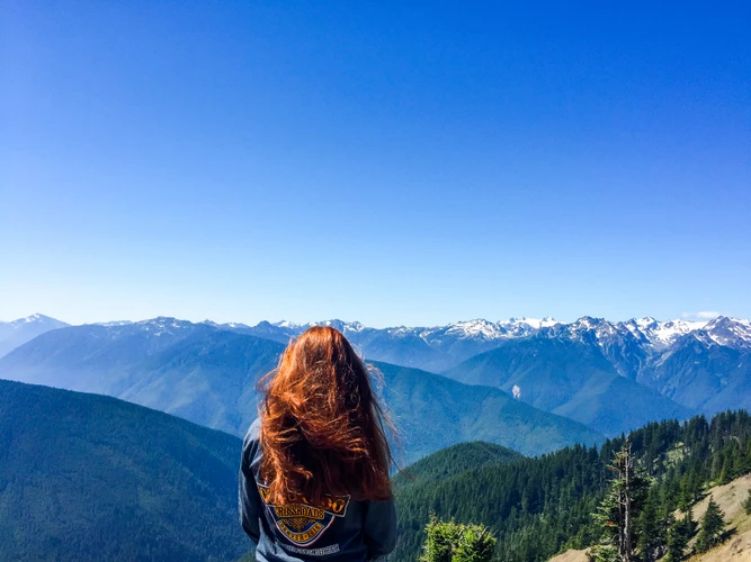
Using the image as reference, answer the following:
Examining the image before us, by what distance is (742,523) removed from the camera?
61406mm

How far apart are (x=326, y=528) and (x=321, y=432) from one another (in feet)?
3.27

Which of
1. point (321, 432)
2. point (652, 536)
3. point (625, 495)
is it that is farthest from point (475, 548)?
point (321, 432)

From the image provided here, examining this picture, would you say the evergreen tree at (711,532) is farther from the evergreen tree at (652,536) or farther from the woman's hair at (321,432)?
the woman's hair at (321,432)

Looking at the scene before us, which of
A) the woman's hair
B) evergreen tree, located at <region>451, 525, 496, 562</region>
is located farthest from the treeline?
the woman's hair

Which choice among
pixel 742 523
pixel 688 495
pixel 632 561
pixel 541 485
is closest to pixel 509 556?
pixel 688 495

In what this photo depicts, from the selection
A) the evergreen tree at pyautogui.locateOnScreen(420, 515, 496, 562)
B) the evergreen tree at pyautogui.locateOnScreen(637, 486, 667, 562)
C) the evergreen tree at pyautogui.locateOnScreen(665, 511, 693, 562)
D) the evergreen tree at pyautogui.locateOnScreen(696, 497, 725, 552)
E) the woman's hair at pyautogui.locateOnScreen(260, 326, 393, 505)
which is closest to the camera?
the woman's hair at pyautogui.locateOnScreen(260, 326, 393, 505)

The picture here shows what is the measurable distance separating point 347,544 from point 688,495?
9546cm

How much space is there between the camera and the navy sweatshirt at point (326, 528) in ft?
16.5

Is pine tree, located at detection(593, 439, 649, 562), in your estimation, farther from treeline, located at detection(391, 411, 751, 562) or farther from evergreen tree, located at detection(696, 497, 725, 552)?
treeline, located at detection(391, 411, 751, 562)

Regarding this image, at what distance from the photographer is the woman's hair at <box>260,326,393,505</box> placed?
484cm

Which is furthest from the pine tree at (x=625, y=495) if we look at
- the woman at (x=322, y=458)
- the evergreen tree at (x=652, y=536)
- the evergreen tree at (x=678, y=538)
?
the evergreen tree at (x=652, y=536)

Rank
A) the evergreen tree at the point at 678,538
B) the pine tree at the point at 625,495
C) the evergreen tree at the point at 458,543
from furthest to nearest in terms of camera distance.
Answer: the evergreen tree at the point at 678,538
the evergreen tree at the point at 458,543
the pine tree at the point at 625,495

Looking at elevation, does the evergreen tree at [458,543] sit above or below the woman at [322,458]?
below

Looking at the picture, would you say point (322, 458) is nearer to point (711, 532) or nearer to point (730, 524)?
point (711, 532)
